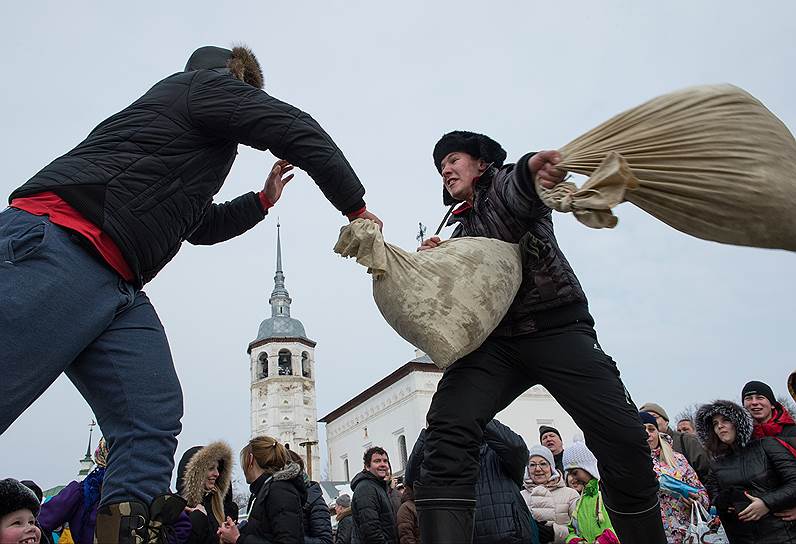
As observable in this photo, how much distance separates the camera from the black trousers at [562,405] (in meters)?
2.40

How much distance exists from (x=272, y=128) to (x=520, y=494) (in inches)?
121

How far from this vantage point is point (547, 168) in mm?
2404

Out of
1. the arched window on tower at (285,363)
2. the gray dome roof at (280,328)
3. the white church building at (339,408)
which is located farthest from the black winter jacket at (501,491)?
the gray dome roof at (280,328)

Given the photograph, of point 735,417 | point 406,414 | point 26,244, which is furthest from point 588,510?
point 406,414

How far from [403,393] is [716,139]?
160ft

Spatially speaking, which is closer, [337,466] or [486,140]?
[486,140]

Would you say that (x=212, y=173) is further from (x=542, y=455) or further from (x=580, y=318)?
(x=542, y=455)

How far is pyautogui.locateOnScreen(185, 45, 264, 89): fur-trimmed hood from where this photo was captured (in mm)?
2607

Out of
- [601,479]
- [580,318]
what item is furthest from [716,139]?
[601,479]

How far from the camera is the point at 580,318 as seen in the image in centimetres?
262

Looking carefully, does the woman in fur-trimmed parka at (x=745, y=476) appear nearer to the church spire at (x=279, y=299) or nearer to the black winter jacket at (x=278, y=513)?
the black winter jacket at (x=278, y=513)

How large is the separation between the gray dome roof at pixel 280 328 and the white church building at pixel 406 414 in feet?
47.3

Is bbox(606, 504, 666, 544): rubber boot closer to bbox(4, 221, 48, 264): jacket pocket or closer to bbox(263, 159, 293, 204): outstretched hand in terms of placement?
bbox(263, 159, 293, 204): outstretched hand

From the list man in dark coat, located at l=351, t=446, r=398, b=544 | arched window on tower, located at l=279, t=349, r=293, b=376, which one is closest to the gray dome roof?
arched window on tower, located at l=279, t=349, r=293, b=376
